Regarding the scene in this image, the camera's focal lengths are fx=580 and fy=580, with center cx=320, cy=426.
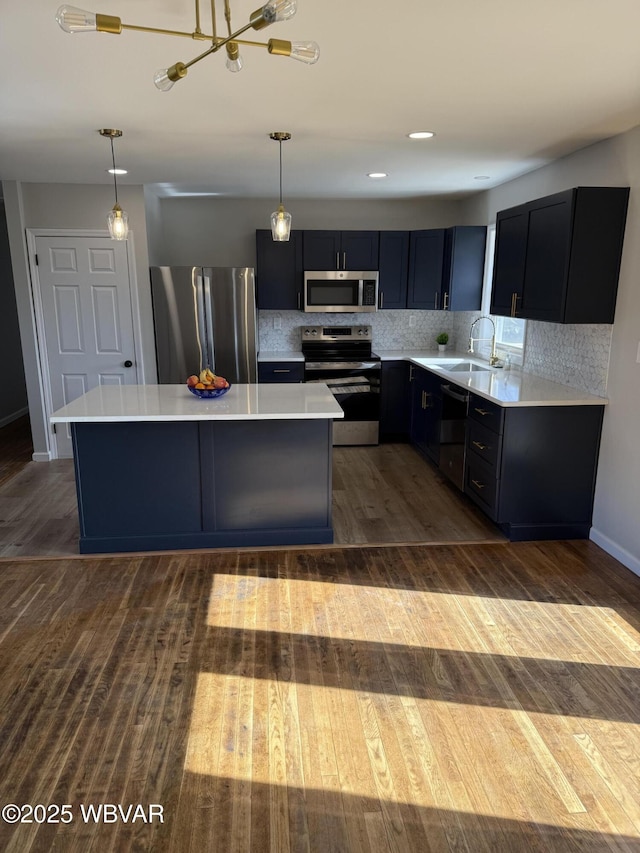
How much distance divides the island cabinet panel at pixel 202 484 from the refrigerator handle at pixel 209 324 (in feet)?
6.61

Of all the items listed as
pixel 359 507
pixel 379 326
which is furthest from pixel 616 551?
pixel 379 326

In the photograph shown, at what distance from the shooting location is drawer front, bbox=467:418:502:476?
11.8 ft

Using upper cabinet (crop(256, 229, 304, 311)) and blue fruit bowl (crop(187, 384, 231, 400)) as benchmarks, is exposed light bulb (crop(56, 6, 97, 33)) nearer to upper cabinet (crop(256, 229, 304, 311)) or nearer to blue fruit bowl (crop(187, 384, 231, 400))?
blue fruit bowl (crop(187, 384, 231, 400))

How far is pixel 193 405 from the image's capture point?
11.3ft

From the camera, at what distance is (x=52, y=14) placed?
1.84m

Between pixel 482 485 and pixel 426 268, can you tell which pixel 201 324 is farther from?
pixel 482 485

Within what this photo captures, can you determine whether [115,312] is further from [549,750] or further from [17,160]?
[549,750]

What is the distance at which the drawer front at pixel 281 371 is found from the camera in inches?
219

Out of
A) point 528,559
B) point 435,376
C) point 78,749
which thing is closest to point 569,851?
point 78,749

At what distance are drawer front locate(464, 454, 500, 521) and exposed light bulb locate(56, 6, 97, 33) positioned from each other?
3044mm

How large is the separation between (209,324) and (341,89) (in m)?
2.96

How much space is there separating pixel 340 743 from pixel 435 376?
3.37 m

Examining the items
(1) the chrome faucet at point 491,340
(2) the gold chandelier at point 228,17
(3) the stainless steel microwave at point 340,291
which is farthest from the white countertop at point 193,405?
(3) the stainless steel microwave at point 340,291

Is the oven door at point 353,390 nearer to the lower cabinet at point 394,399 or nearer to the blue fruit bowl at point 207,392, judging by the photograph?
the lower cabinet at point 394,399
